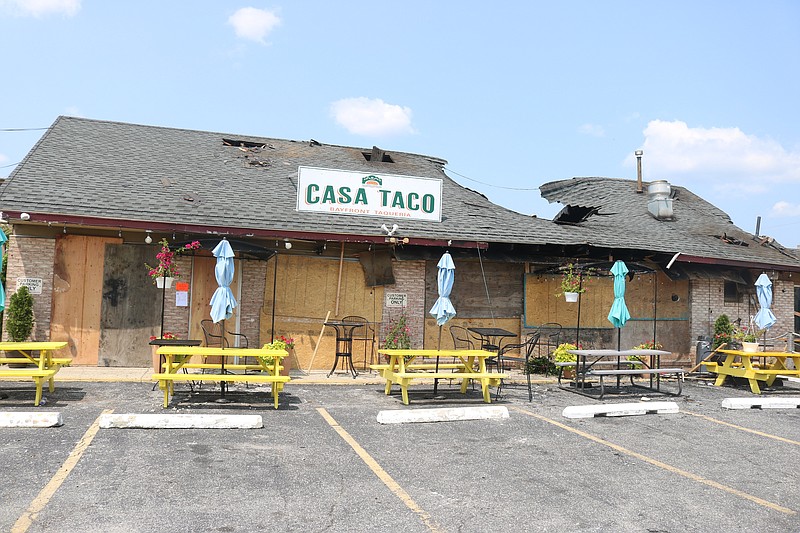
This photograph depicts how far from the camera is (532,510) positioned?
502 centimetres

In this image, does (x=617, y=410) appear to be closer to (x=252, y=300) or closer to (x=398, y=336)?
(x=398, y=336)

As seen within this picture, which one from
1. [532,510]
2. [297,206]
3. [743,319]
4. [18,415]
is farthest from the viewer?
[743,319]

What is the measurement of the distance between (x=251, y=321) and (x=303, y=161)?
5669 mm

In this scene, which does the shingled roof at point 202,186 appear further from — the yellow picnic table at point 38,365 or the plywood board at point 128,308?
the yellow picnic table at point 38,365

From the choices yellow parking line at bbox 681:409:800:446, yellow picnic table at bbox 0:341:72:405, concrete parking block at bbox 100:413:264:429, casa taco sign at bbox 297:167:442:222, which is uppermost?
casa taco sign at bbox 297:167:442:222

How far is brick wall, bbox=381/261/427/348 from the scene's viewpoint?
13.9 metres

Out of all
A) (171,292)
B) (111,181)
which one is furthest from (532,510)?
(111,181)

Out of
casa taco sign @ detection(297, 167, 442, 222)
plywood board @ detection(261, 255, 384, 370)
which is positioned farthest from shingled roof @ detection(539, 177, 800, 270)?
plywood board @ detection(261, 255, 384, 370)

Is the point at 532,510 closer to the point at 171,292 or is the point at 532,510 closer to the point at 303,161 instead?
the point at 171,292

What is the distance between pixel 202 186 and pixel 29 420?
25.9 ft

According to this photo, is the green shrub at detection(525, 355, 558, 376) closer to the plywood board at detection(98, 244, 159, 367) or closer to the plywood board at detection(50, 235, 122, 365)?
the plywood board at detection(98, 244, 159, 367)

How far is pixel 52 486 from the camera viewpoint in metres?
5.14

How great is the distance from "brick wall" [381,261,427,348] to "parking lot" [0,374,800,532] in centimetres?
473

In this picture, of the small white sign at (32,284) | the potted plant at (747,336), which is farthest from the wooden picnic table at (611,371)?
the small white sign at (32,284)
